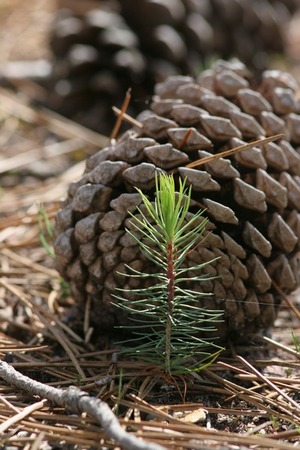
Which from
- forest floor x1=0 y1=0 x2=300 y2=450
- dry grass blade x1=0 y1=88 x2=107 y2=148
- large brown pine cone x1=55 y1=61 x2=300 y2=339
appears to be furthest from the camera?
dry grass blade x1=0 y1=88 x2=107 y2=148

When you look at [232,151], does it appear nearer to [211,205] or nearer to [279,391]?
[211,205]

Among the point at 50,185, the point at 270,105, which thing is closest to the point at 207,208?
the point at 270,105

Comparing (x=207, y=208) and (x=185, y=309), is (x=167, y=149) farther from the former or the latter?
(x=185, y=309)

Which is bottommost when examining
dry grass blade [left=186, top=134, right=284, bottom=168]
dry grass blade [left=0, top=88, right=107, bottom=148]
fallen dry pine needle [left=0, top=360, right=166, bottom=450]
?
dry grass blade [left=0, top=88, right=107, bottom=148]

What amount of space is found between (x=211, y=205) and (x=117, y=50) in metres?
1.43

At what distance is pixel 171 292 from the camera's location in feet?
3.97

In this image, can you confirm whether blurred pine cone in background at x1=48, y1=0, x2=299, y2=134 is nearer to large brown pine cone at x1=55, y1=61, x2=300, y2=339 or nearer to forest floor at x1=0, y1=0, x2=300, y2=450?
forest floor at x1=0, y1=0, x2=300, y2=450

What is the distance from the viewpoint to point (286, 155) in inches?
57.9

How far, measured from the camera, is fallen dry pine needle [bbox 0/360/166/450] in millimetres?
978

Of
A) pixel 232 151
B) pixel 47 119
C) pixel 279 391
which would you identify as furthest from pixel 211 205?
pixel 47 119

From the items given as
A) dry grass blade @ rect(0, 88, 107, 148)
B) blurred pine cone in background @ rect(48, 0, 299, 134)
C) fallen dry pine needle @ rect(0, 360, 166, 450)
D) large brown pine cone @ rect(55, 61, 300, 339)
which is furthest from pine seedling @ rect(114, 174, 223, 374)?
blurred pine cone in background @ rect(48, 0, 299, 134)

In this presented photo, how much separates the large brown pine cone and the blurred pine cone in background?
1.07 meters

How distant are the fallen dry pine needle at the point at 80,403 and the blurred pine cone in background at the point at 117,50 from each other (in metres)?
1.44

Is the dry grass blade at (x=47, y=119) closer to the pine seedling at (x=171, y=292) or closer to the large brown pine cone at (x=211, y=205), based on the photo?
the large brown pine cone at (x=211, y=205)
